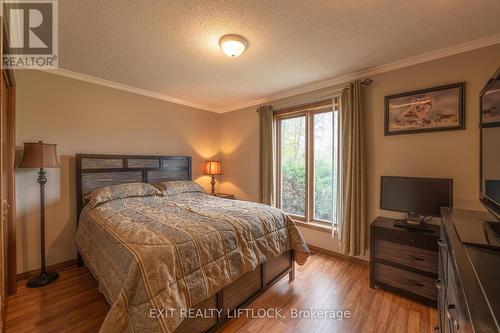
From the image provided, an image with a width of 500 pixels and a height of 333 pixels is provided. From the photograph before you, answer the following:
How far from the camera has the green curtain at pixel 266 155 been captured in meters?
3.73

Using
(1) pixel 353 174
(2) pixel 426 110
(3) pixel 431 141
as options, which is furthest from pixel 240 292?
(2) pixel 426 110

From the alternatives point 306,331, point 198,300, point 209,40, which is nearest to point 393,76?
point 209,40

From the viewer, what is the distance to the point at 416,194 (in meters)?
2.19

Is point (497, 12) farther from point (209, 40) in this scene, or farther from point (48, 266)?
point (48, 266)

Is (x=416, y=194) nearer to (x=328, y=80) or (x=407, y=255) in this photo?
(x=407, y=255)

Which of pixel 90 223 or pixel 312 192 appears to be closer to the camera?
pixel 90 223

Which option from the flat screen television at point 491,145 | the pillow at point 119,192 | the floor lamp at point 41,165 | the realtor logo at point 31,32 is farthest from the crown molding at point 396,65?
the floor lamp at point 41,165

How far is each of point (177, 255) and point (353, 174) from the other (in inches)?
91.5

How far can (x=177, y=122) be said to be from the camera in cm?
396

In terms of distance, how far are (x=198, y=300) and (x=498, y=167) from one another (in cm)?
205

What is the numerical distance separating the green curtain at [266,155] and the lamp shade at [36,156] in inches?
112

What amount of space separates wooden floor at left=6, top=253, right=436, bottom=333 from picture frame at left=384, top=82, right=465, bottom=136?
182 centimetres

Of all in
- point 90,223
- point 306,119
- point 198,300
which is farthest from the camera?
point 306,119

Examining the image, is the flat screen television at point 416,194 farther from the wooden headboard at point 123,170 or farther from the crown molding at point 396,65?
the wooden headboard at point 123,170
